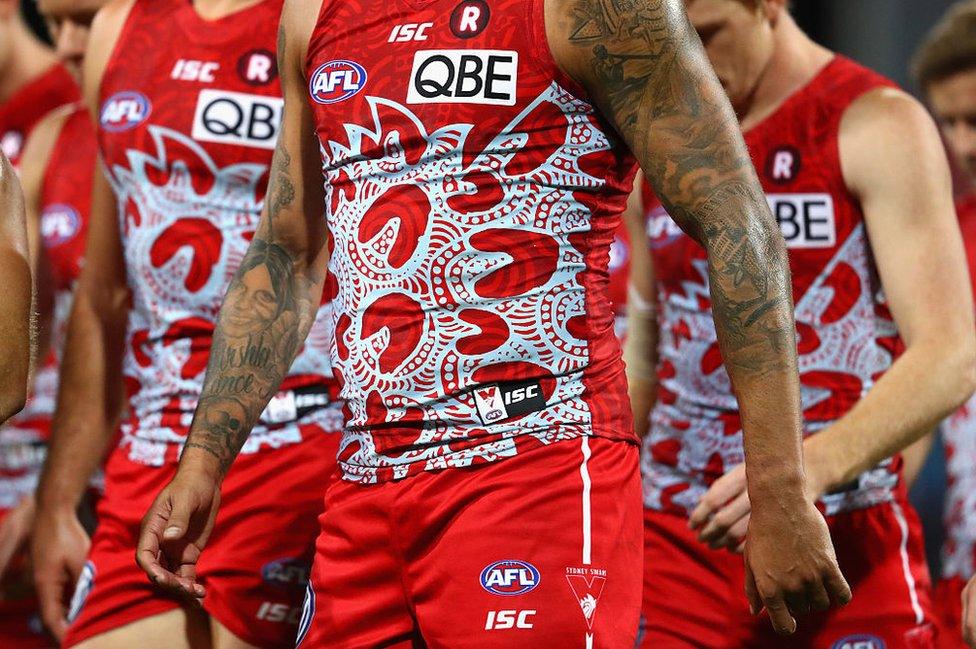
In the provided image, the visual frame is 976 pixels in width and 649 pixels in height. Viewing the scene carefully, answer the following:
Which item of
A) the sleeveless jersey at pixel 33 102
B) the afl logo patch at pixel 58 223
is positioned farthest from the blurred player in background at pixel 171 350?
→ the sleeveless jersey at pixel 33 102

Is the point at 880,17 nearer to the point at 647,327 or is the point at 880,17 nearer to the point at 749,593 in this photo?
the point at 647,327

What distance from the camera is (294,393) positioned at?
3.07 metres

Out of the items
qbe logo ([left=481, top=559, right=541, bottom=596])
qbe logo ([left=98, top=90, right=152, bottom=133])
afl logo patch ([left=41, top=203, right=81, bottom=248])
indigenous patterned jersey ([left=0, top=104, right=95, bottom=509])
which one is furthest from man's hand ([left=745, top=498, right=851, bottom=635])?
afl logo patch ([left=41, top=203, right=81, bottom=248])

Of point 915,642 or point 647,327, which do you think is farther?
point 647,327

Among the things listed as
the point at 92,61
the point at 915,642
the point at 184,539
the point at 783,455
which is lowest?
the point at 915,642

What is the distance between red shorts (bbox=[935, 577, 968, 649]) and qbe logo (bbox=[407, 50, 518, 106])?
1940mm

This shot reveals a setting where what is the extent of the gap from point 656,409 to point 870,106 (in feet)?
2.74

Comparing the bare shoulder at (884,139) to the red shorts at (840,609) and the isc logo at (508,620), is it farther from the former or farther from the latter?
the isc logo at (508,620)

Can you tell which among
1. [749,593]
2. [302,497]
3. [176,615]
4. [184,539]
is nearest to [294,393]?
[302,497]

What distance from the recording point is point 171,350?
10.4 feet

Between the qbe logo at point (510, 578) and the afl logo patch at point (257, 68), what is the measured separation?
135cm

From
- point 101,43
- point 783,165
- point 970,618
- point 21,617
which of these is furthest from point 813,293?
point 21,617

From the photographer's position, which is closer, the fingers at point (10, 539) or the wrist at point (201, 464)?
the wrist at point (201, 464)

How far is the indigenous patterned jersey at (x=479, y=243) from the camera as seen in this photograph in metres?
2.26
